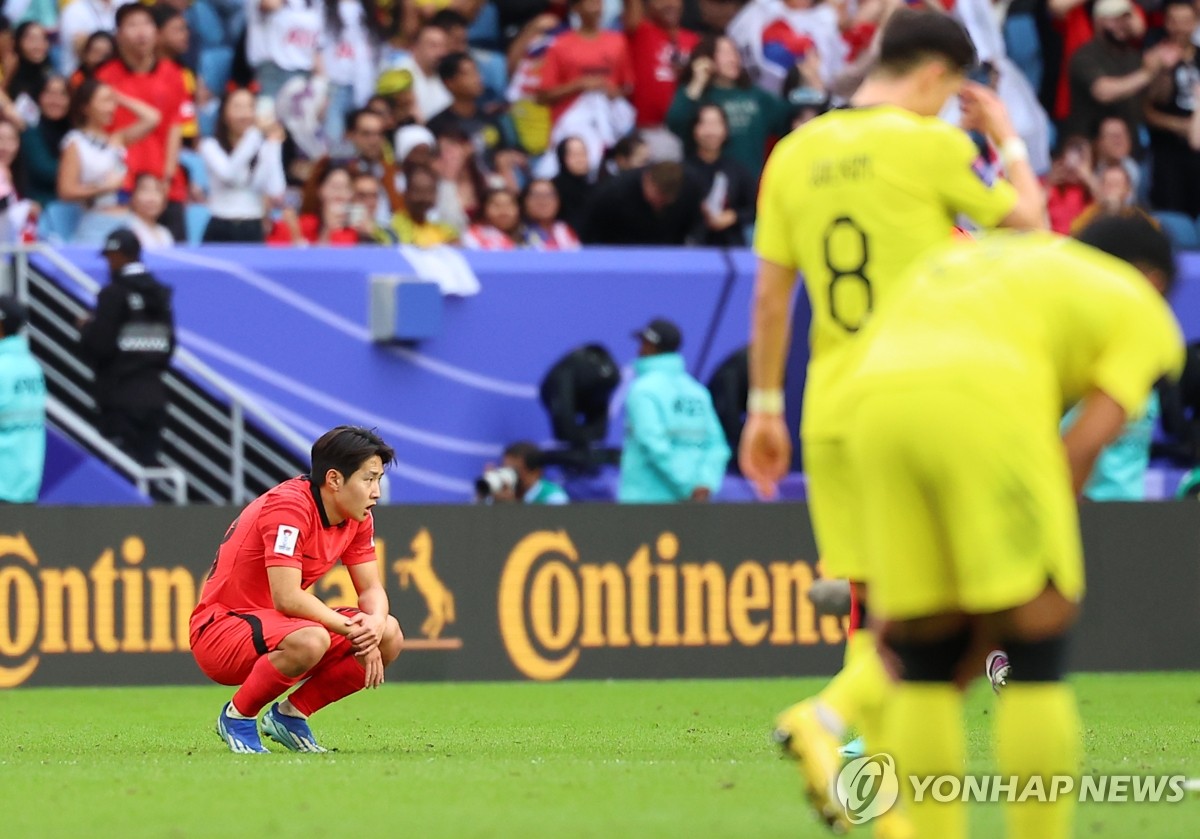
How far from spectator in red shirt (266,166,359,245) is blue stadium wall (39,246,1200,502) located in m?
0.26

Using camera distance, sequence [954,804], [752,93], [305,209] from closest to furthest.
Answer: [954,804] < [305,209] < [752,93]

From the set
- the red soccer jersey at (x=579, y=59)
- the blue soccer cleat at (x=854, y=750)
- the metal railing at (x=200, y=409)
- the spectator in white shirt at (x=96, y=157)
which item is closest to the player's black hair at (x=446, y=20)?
the red soccer jersey at (x=579, y=59)

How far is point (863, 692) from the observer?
6734 millimetres

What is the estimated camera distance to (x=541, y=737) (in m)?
10.4

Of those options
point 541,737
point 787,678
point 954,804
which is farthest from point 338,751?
point 787,678

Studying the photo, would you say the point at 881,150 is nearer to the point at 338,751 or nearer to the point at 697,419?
the point at 338,751

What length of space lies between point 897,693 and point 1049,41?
54.1ft

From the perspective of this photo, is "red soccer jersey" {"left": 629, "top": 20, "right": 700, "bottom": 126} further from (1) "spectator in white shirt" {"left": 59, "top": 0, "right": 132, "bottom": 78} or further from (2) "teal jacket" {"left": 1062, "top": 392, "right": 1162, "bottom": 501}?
(2) "teal jacket" {"left": 1062, "top": 392, "right": 1162, "bottom": 501}

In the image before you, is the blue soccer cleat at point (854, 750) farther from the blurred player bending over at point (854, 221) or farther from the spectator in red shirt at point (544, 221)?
the spectator in red shirt at point (544, 221)

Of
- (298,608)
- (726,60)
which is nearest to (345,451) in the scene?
(298,608)

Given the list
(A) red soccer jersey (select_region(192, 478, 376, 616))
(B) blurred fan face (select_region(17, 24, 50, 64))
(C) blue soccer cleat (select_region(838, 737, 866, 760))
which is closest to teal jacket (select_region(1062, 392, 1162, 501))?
(B) blurred fan face (select_region(17, 24, 50, 64))

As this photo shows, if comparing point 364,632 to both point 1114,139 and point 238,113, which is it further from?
point 1114,139

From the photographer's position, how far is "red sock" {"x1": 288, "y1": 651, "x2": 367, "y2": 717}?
9.22 m

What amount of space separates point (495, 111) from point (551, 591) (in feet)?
18.8
